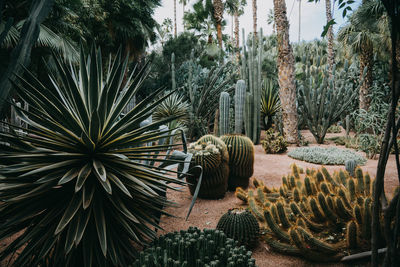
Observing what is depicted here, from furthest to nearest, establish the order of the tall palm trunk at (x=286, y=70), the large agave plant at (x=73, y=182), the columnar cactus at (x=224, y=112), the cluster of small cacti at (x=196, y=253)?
1. the tall palm trunk at (x=286, y=70)
2. the columnar cactus at (x=224, y=112)
3. the large agave plant at (x=73, y=182)
4. the cluster of small cacti at (x=196, y=253)

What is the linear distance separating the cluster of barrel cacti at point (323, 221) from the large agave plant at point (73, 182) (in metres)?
1.24

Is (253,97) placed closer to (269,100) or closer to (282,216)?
(269,100)

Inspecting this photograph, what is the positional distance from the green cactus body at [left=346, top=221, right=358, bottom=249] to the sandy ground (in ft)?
1.16

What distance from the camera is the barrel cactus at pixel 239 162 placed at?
423 centimetres

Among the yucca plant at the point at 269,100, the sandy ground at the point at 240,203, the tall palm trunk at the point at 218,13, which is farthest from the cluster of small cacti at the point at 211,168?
the tall palm trunk at the point at 218,13

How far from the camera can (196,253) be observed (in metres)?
1.73

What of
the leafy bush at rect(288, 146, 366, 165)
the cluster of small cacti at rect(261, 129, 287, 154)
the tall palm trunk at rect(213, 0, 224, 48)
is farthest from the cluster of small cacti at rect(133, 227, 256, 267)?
the tall palm trunk at rect(213, 0, 224, 48)

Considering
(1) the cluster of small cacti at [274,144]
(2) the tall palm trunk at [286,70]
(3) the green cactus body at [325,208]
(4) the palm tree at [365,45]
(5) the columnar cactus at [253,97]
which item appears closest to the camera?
(3) the green cactus body at [325,208]

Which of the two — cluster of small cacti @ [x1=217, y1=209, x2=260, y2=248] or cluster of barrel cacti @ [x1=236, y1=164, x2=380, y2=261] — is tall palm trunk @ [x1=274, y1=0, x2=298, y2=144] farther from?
cluster of small cacti @ [x1=217, y1=209, x2=260, y2=248]

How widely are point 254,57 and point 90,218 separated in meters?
7.74

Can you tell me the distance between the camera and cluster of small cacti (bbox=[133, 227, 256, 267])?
5.14 feet

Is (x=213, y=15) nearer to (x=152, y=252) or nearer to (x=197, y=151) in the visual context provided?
(x=197, y=151)

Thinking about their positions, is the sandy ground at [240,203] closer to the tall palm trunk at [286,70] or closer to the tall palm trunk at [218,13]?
the tall palm trunk at [286,70]

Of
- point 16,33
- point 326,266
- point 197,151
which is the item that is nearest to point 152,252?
point 326,266
